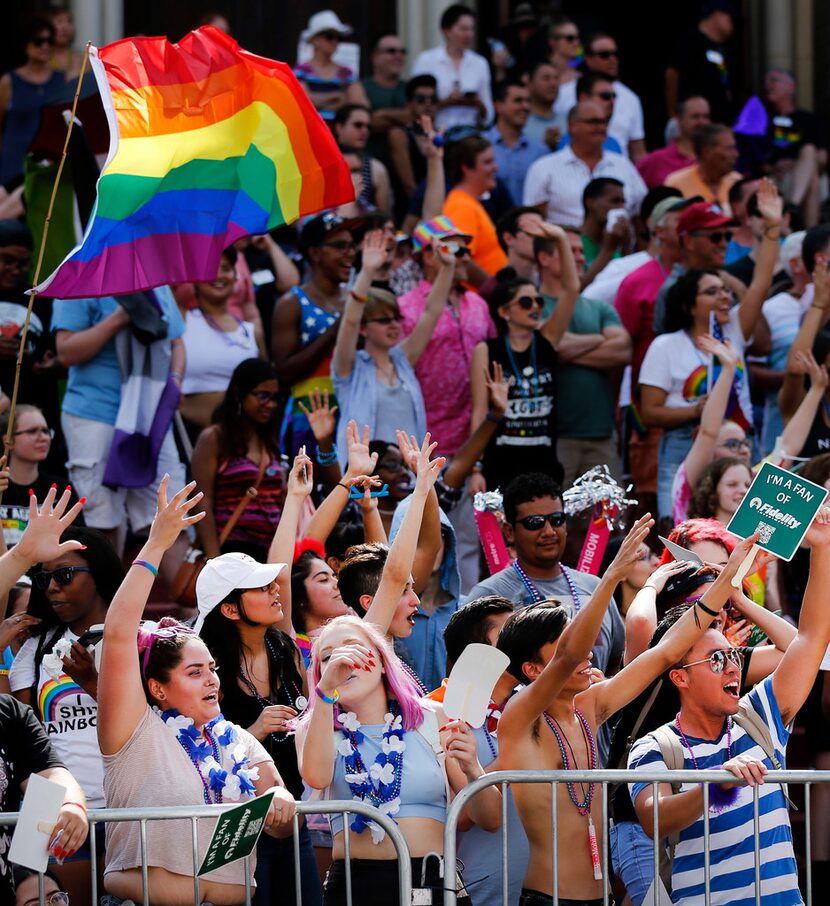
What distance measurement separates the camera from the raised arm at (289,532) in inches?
259

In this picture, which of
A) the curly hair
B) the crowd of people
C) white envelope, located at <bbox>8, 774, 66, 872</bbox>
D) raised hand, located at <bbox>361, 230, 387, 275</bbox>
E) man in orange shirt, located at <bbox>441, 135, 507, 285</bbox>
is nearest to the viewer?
white envelope, located at <bbox>8, 774, 66, 872</bbox>

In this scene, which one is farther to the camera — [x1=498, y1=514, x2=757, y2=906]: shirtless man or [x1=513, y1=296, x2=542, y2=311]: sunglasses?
[x1=513, y1=296, x2=542, y2=311]: sunglasses

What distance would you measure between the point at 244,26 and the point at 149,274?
8478mm

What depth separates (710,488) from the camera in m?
8.08

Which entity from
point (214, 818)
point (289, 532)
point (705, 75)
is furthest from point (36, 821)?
point (705, 75)

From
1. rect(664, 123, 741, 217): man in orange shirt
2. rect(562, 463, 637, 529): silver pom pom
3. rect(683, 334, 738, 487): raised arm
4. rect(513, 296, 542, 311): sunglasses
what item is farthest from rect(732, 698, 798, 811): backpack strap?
rect(664, 123, 741, 217): man in orange shirt

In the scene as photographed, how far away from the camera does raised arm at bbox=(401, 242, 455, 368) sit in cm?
935

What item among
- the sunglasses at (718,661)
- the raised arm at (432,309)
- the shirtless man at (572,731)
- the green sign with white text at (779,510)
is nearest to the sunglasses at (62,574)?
the shirtless man at (572,731)

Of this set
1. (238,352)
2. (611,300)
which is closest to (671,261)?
(611,300)

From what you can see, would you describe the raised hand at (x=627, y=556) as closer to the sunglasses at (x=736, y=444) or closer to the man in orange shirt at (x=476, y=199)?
the sunglasses at (x=736, y=444)

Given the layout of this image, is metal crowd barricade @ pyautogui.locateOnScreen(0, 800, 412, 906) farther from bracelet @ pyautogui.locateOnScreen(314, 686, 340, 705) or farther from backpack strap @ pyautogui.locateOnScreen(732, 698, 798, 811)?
backpack strap @ pyautogui.locateOnScreen(732, 698, 798, 811)

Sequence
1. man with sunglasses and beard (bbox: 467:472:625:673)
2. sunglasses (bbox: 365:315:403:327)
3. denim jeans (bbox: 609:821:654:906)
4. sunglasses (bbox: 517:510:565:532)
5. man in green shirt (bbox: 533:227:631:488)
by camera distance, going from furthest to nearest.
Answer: man in green shirt (bbox: 533:227:631:488) < sunglasses (bbox: 365:315:403:327) < sunglasses (bbox: 517:510:565:532) < man with sunglasses and beard (bbox: 467:472:625:673) < denim jeans (bbox: 609:821:654:906)

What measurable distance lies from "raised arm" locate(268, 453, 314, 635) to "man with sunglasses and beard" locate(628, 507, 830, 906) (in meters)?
1.56

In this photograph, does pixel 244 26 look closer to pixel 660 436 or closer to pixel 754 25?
pixel 754 25
